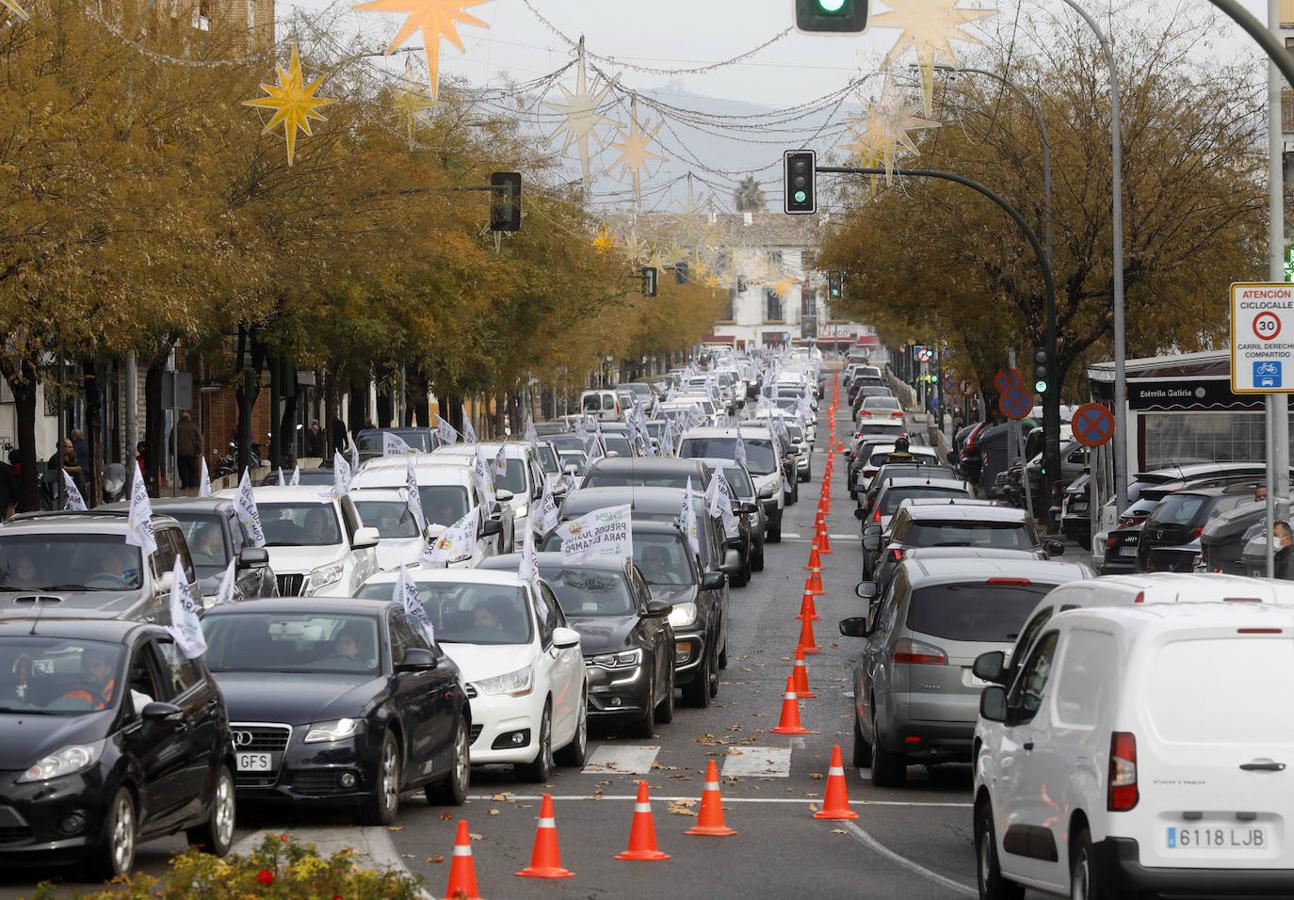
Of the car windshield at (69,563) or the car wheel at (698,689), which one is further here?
the car wheel at (698,689)

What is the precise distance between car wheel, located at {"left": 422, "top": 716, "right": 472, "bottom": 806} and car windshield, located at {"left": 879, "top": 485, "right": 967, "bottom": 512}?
18.8m

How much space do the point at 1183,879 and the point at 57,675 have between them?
19.7 feet

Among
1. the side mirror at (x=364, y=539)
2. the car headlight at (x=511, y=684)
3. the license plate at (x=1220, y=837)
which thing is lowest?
the car headlight at (x=511, y=684)

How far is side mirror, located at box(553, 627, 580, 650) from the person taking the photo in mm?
16453

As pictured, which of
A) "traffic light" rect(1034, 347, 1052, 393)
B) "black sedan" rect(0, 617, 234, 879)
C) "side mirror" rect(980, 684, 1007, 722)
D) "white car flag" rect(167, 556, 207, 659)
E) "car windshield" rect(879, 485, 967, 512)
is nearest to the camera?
"side mirror" rect(980, 684, 1007, 722)

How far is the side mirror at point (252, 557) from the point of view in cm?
2089

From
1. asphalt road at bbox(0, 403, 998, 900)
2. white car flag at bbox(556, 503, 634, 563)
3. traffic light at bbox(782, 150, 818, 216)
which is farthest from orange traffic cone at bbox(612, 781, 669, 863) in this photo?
traffic light at bbox(782, 150, 818, 216)

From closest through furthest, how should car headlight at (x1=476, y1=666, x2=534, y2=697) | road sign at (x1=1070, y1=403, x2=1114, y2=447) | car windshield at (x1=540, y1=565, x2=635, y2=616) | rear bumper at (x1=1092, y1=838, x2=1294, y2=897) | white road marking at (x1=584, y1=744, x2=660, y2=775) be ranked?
rear bumper at (x1=1092, y1=838, x2=1294, y2=897), car headlight at (x1=476, y1=666, x2=534, y2=697), white road marking at (x1=584, y1=744, x2=660, y2=775), car windshield at (x1=540, y1=565, x2=635, y2=616), road sign at (x1=1070, y1=403, x2=1114, y2=447)

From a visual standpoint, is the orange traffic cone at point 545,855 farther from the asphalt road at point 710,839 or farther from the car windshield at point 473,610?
the car windshield at point 473,610

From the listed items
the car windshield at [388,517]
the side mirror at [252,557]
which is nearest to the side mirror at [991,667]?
the side mirror at [252,557]

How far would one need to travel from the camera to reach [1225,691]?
8672 mm

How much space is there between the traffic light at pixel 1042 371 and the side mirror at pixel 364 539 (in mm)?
17622

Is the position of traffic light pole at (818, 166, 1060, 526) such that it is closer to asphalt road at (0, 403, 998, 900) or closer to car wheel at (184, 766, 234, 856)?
asphalt road at (0, 403, 998, 900)

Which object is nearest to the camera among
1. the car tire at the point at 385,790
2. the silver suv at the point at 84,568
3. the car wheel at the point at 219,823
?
the car wheel at the point at 219,823
